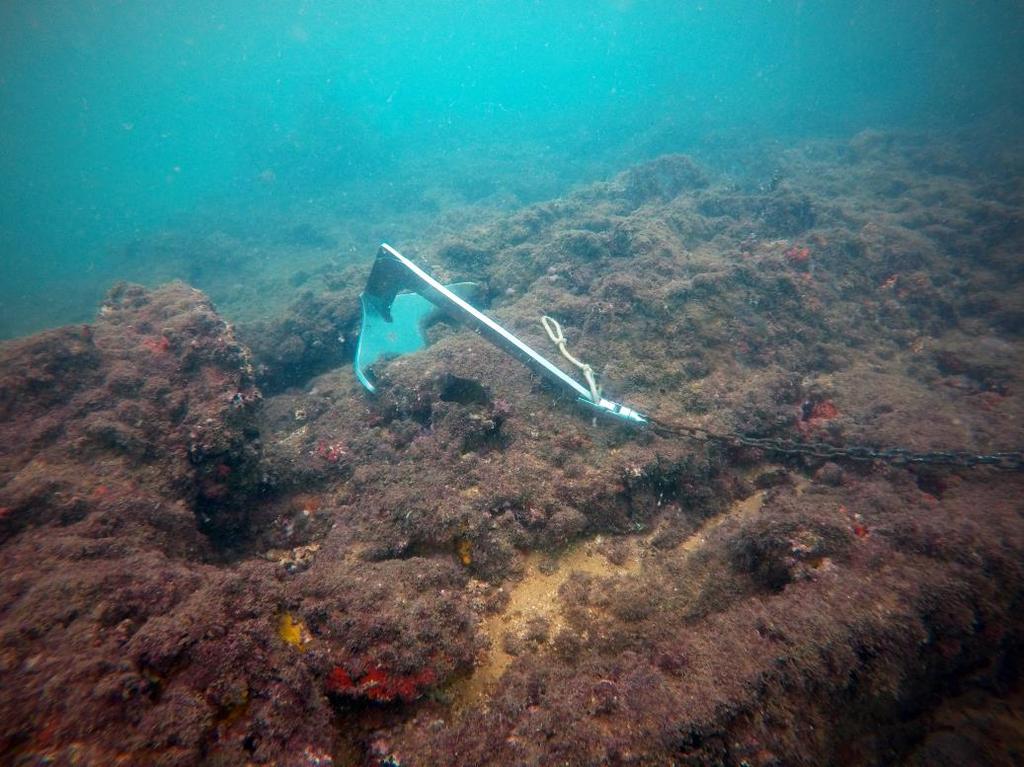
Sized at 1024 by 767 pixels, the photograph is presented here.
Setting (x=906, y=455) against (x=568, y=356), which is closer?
(x=906, y=455)

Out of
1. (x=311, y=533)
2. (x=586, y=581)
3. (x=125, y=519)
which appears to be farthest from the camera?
(x=311, y=533)

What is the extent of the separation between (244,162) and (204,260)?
161ft

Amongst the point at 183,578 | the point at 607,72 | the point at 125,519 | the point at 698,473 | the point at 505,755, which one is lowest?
Answer: the point at 698,473

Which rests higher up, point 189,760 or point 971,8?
point 971,8

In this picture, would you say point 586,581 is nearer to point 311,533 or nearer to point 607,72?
point 311,533

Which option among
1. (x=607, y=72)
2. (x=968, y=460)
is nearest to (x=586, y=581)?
(x=968, y=460)

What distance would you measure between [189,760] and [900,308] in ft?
34.9

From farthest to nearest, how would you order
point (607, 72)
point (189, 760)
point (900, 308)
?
point (607, 72)
point (900, 308)
point (189, 760)

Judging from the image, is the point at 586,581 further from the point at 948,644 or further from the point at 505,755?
the point at 948,644

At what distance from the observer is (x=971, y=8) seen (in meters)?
51.0

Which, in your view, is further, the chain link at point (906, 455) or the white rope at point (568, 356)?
the white rope at point (568, 356)

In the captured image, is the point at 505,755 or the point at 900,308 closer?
the point at 505,755

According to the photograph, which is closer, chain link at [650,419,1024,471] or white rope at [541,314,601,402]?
chain link at [650,419,1024,471]

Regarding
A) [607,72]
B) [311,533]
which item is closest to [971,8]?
[607,72]
